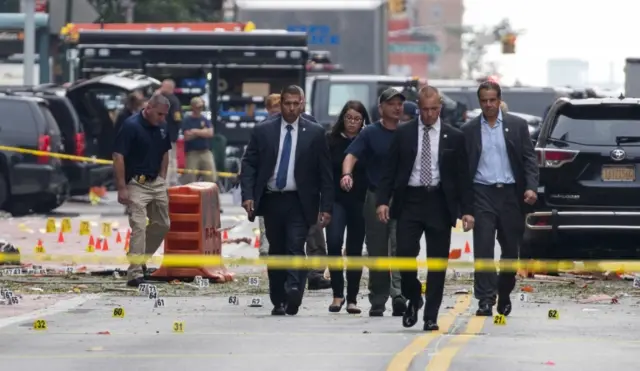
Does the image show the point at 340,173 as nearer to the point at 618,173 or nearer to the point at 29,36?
the point at 618,173

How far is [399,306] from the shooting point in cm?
1470

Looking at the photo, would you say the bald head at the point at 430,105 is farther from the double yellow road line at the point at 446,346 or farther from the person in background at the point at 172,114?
the person in background at the point at 172,114

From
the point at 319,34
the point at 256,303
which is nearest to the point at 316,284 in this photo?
the point at 256,303

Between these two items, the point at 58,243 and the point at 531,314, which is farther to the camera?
the point at 58,243

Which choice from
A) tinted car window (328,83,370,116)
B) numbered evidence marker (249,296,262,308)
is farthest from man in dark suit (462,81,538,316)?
tinted car window (328,83,370,116)

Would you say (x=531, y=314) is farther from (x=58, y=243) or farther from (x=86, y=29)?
(x=86, y=29)

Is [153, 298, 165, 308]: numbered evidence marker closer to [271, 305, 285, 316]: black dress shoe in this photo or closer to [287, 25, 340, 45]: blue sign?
[271, 305, 285, 316]: black dress shoe

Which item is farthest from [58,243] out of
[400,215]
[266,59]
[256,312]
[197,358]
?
[266,59]

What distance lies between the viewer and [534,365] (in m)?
11.0

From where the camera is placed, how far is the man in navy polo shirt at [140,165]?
56.8ft

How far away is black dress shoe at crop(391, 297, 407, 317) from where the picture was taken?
48.2 ft

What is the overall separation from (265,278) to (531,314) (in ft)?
14.5

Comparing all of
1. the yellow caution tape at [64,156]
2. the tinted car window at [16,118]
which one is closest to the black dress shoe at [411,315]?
the yellow caution tape at [64,156]

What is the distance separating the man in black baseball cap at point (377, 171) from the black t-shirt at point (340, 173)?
20 cm
